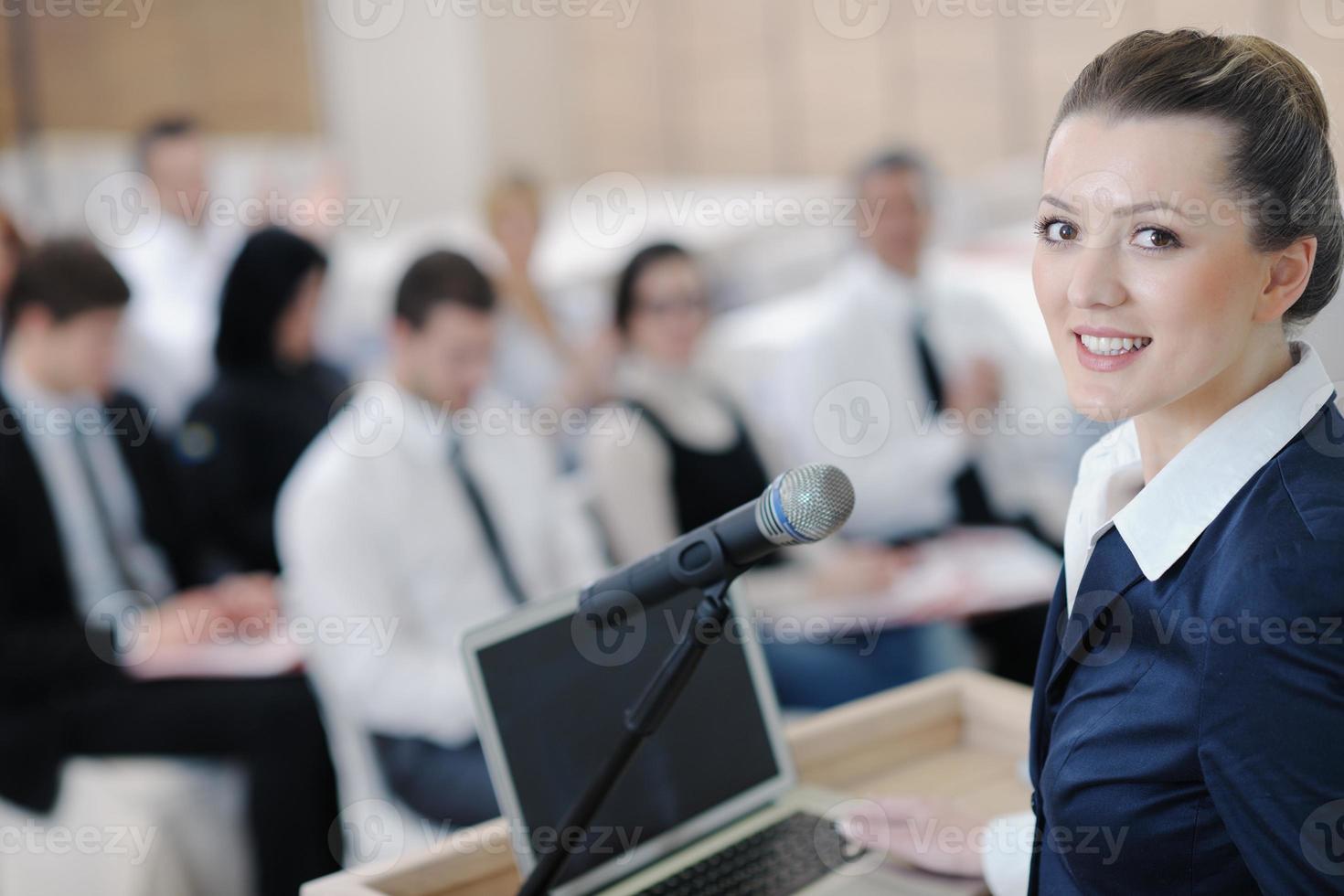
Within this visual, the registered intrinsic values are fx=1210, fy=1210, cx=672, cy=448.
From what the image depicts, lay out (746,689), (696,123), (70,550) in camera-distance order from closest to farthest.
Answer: (746,689) → (70,550) → (696,123)

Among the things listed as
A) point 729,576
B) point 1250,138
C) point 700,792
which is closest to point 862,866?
point 700,792

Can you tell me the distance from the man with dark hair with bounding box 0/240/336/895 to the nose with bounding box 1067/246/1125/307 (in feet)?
5.99

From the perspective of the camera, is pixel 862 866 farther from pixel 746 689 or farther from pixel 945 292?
pixel 945 292

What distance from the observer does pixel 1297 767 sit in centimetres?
79

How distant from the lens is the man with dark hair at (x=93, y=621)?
216cm

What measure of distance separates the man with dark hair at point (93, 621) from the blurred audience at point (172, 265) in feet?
3.45

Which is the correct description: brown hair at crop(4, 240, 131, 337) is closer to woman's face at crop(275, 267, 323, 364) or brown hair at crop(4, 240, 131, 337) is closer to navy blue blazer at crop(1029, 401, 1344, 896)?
woman's face at crop(275, 267, 323, 364)

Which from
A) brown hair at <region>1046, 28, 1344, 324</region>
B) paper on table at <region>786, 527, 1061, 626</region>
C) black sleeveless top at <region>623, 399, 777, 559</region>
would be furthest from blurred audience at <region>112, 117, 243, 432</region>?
brown hair at <region>1046, 28, 1344, 324</region>

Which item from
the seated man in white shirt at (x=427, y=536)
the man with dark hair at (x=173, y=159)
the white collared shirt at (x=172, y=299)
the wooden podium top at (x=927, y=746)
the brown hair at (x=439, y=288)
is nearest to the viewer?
the wooden podium top at (x=927, y=746)

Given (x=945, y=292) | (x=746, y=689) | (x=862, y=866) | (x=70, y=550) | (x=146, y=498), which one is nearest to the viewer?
(x=862, y=866)

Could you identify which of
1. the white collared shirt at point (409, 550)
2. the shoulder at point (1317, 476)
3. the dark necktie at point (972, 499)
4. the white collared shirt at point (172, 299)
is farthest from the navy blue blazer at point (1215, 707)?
the white collared shirt at point (172, 299)

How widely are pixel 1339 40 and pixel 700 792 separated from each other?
2.95m

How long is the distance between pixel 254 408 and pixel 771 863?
7.11 feet

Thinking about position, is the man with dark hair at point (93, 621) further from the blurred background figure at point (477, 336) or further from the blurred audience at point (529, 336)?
the blurred audience at point (529, 336)
